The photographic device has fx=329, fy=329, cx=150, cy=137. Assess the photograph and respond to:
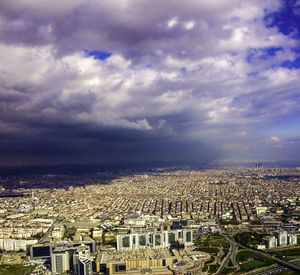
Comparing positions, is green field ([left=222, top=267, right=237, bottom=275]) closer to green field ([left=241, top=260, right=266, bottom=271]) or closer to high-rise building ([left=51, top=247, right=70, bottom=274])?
green field ([left=241, top=260, right=266, bottom=271])

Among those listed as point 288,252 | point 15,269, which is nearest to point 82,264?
point 15,269

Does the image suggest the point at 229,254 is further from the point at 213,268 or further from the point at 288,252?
the point at 288,252

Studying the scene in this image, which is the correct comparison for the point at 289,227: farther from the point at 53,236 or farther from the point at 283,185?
the point at 283,185

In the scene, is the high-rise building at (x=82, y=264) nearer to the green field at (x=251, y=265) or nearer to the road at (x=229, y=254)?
the road at (x=229, y=254)

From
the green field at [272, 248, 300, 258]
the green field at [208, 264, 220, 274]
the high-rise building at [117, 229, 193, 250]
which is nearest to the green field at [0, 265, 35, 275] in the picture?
the high-rise building at [117, 229, 193, 250]

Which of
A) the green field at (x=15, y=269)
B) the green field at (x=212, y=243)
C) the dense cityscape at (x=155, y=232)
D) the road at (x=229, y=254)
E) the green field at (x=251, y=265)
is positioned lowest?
the green field at (x=251, y=265)

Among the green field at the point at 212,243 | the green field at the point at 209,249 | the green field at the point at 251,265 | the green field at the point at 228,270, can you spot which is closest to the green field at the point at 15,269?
the green field at the point at 209,249
